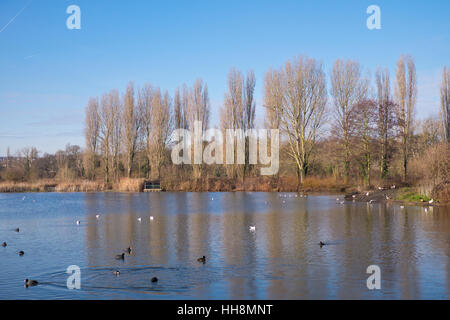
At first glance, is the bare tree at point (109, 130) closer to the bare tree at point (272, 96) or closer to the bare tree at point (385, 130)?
the bare tree at point (272, 96)

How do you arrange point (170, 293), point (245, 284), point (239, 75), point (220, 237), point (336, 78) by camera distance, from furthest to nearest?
Result: 1. point (239, 75)
2. point (336, 78)
3. point (220, 237)
4. point (245, 284)
5. point (170, 293)

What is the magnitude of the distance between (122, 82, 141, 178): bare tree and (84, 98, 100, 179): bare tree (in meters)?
3.68

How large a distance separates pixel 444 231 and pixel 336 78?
28.2m

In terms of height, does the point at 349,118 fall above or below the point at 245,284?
above

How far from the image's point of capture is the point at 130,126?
49.0 meters

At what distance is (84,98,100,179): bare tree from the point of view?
50.6m

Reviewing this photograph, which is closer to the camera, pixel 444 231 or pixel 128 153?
pixel 444 231

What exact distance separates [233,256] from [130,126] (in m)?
39.7

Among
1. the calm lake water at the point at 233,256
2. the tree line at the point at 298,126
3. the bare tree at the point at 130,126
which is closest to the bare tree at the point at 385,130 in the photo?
the tree line at the point at 298,126

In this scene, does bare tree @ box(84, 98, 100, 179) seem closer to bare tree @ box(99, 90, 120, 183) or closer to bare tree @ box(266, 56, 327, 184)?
bare tree @ box(99, 90, 120, 183)

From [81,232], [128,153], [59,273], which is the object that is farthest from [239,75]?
[59,273]

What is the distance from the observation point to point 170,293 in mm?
8172
